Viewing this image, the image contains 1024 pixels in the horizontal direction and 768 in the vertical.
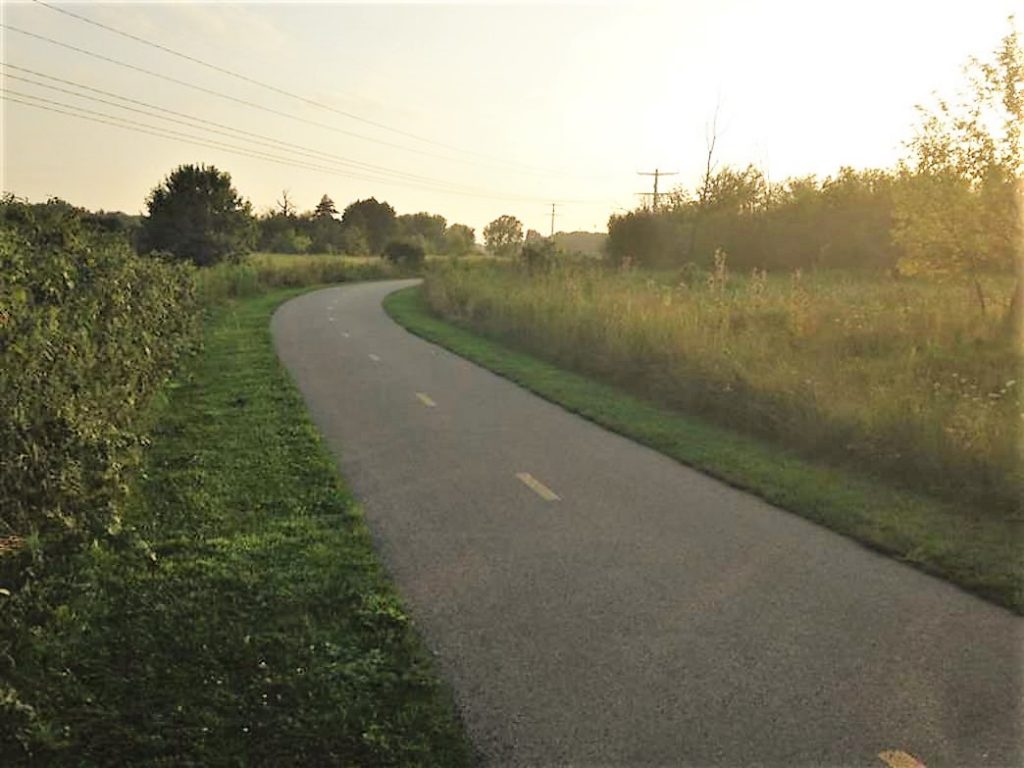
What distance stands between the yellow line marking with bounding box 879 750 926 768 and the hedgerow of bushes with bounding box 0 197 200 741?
3873 mm

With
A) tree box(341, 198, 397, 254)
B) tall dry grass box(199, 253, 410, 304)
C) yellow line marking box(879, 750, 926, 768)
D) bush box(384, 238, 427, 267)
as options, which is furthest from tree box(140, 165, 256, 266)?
tree box(341, 198, 397, 254)

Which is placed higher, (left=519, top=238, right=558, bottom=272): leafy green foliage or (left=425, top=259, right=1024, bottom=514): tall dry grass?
(left=519, top=238, right=558, bottom=272): leafy green foliage

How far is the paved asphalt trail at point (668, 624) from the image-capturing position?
11.8 feet

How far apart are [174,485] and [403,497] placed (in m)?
2.09

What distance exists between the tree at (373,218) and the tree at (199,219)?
62.7 meters

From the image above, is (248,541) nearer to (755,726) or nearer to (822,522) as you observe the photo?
(755,726)

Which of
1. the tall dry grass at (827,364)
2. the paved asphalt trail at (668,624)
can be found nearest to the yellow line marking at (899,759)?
the paved asphalt trail at (668,624)

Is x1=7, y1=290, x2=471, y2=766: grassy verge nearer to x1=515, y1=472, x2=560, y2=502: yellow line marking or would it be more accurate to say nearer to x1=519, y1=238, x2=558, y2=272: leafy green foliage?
x1=515, y1=472, x2=560, y2=502: yellow line marking

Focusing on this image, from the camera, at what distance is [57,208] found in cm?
931

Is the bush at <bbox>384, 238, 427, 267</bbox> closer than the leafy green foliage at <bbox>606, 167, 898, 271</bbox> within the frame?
No

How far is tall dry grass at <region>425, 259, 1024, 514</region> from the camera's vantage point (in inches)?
304

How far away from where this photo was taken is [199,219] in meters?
47.6

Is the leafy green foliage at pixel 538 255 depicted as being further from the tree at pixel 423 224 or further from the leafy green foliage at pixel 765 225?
the tree at pixel 423 224

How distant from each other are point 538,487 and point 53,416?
414 centimetres
